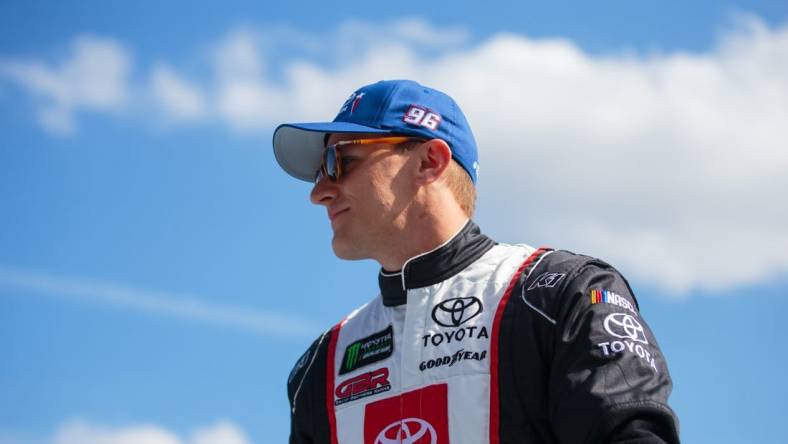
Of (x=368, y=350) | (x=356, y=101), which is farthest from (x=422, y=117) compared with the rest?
(x=368, y=350)

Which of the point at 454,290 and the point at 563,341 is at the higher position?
the point at 454,290

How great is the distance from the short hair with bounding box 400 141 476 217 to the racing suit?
0.19m

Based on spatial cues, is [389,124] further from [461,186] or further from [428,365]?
[428,365]

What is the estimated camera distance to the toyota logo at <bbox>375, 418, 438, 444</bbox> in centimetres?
474

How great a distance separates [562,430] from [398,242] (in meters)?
1.58

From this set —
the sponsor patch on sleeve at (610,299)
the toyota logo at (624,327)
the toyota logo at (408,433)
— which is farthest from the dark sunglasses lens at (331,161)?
the toyota logo at (624,327)

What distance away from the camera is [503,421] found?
4.58 m

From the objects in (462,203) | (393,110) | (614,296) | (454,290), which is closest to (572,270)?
(614,296)

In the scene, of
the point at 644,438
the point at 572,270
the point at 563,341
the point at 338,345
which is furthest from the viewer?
the point at 338,345

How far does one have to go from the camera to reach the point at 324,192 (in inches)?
222

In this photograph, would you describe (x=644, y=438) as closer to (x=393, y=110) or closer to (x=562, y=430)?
(x=562, y=430)

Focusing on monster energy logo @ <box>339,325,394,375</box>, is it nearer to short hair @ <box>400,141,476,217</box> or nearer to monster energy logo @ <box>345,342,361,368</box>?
monster energy logo @ <box>345,342,361,368</box>

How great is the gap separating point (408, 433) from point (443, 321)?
591 millimetres

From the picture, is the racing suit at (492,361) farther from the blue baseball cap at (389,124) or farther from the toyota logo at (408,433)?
the blue baseball cap at (389,124)
